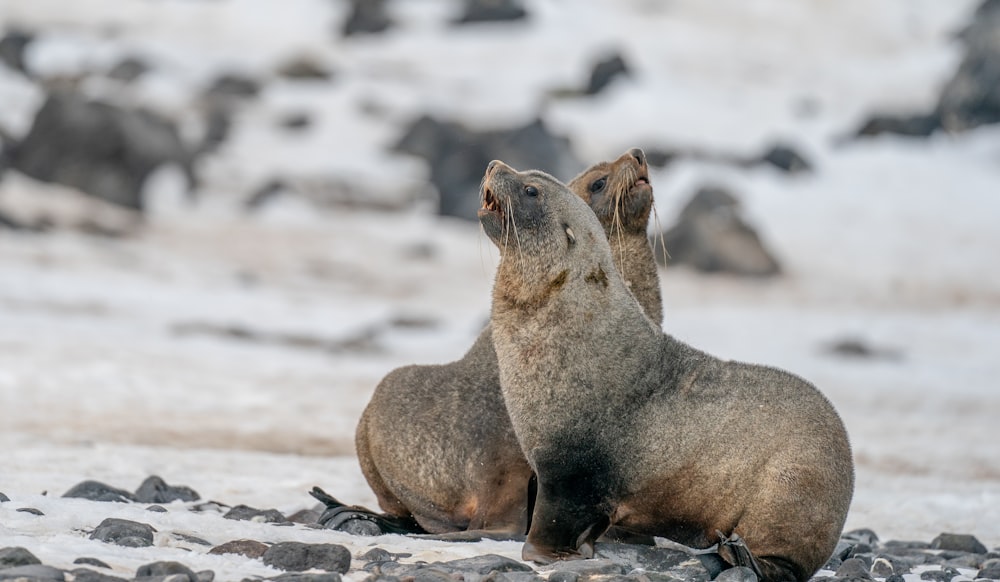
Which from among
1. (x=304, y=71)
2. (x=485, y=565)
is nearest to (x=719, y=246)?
(x=304, y=71)

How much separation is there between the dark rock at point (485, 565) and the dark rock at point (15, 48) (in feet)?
106

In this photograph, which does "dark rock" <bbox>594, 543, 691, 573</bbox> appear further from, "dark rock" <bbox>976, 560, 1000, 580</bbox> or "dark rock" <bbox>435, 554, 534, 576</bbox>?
"dark rock" <bbox>976, 560, 1000, 580</bbox>

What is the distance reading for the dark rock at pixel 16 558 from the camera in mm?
4605

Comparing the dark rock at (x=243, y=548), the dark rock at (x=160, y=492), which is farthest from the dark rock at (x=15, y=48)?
the dark rock at (x=243, y=548)

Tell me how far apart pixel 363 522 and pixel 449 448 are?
1.80 ft

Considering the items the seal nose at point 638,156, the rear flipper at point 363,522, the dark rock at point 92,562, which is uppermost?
the seal nose at point 638,156

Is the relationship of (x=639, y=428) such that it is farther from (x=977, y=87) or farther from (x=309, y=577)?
(x=977, y=87)

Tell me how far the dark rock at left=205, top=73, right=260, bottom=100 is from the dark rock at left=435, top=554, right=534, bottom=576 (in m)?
31.0

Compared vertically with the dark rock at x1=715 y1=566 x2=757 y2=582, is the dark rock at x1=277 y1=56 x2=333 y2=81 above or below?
above

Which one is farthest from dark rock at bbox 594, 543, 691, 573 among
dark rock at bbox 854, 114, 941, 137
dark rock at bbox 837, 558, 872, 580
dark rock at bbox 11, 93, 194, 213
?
dark rock at bbox 854, 114, 941, 137

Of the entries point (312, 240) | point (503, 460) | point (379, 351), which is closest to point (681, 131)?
point (312, 240)

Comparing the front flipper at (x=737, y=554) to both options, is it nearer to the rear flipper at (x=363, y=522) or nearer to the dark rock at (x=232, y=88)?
the rear flipper at (x=363, y=522)

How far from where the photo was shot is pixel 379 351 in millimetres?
16484

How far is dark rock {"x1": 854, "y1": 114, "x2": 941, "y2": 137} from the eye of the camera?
103ft
